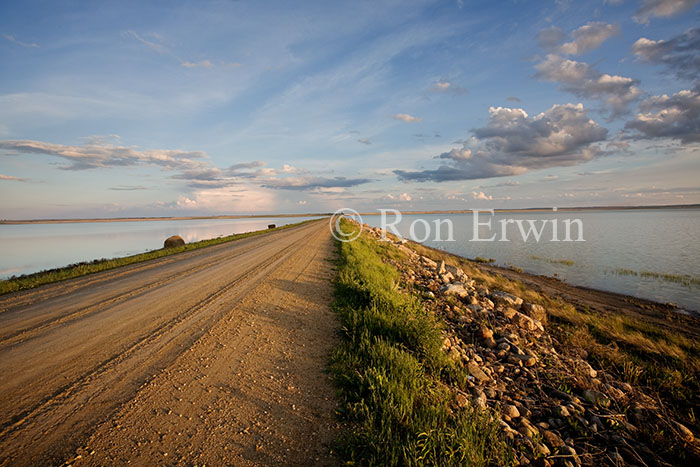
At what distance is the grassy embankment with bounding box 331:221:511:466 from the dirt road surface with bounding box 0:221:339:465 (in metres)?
0.32

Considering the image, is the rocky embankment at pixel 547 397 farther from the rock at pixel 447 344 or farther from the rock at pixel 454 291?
the rock at pixel 454 291

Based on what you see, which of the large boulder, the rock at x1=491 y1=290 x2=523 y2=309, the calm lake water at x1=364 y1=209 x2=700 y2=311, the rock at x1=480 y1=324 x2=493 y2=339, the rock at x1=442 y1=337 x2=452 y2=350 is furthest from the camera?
the calm lake water at x1=364 y1=209 x2=700 y2=311

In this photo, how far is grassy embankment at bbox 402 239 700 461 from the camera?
4973 millimetres

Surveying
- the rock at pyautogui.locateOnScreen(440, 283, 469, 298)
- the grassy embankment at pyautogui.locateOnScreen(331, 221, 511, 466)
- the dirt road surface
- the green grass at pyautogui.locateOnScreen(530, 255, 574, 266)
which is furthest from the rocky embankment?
the green grass at pyautogui.locateOnScreen(530, 255, 574, 266)

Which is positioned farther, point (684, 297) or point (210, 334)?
point (684, 297)

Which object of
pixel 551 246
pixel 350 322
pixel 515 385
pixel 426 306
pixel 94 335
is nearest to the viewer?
pixel 515 385

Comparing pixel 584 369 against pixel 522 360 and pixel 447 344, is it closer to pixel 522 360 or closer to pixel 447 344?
pixel 522 360

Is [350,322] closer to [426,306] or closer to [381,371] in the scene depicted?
[381,371]

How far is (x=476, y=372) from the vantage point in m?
5.33

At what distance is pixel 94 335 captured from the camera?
5785mm

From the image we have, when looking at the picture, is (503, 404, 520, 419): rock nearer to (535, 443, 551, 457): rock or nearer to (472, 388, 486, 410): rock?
(472, 388, 486, 410): rock

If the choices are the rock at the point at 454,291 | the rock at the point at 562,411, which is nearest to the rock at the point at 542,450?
the rock at the point at 562,411

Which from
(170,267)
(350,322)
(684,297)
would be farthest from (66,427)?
(684,297)

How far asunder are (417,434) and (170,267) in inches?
533
